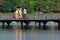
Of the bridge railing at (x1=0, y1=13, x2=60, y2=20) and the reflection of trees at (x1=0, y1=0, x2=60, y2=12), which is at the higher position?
the reflection of trees at (x1=0, y1=0, x2=60, y2=12)

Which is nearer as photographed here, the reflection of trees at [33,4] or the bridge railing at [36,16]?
the bridge railing at [36,16]

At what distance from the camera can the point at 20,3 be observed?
252 feet

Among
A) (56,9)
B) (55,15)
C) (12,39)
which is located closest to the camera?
(12,39)

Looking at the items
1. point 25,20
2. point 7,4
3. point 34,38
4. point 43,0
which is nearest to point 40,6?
point 43,0

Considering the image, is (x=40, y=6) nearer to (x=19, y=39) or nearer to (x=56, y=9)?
(x=56, y=9)

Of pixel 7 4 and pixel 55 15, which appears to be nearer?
pixel 55 15

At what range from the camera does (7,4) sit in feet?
246

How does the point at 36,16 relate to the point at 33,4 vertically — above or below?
below

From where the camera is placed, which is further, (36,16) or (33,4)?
(33,4)

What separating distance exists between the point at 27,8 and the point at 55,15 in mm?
12084

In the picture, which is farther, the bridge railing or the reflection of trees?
the reflection of trees

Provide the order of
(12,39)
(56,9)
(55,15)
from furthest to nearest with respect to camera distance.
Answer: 1. (56,9)
2. (55,15)
3. (12,39)

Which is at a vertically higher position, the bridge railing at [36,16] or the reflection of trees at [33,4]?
the reflection of trees at [33,4]

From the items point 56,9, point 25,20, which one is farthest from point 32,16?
point 56,9
